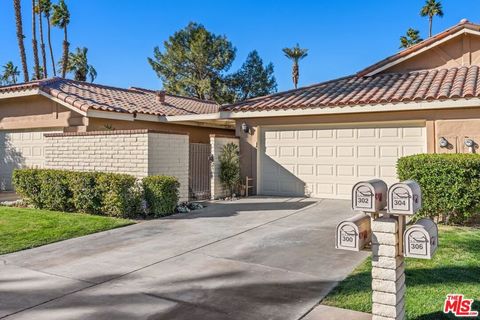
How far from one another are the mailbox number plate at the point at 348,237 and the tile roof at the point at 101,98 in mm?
11001

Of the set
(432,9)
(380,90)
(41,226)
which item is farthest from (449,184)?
(432,9)

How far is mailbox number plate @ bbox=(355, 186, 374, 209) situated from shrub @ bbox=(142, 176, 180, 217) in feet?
23.6

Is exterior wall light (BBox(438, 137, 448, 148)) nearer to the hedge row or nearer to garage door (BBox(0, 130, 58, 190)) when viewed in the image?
the hedge row

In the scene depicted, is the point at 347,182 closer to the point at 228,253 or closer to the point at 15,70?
the point at 228,253

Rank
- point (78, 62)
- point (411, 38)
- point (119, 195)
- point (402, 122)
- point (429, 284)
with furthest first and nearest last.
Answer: point (78, 62) < point (411, 38) < point (402, 122) < point (119, 195) < point (429, 284)

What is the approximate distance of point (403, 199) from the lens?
11.2 feet

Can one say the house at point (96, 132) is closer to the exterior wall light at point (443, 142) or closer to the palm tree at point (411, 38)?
the exterior wall light at point (443, 142)

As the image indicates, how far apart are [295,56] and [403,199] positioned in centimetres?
3458

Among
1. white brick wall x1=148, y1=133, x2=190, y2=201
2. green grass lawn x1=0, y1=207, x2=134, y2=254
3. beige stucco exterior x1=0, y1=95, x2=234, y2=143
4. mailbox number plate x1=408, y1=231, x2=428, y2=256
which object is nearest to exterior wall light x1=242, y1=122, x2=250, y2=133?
white brick wall x1=148, y1=133, x2=190, y2=201

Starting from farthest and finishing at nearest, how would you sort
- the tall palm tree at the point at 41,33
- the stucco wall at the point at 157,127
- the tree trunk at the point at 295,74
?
1. the tree trunk at the point at 295,74
2. the tall palm tree at the point at 41,33
3. the stucco wall at the point at 157,127

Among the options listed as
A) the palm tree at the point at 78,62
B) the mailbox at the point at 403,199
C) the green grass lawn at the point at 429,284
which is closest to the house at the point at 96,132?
the green grass lawn at the point at 429,284

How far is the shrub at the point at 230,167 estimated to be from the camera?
13752 mm

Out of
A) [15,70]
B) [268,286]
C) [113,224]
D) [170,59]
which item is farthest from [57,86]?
[15,70]

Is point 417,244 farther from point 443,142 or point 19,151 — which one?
point 19,151
